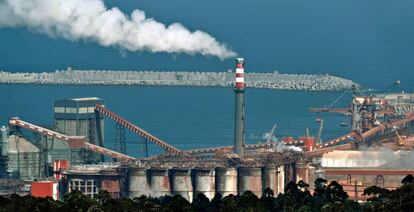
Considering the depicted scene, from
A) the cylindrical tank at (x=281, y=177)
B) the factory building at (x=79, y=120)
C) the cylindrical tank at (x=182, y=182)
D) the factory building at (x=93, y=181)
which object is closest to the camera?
the factory building at (x=93, y=181)

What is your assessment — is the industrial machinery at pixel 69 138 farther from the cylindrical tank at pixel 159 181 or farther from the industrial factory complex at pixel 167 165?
the cylindrical tank at pixel 159 181

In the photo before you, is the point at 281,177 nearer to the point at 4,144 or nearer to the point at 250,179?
the point at 250,179

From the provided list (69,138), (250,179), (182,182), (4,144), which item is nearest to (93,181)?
(182,182)

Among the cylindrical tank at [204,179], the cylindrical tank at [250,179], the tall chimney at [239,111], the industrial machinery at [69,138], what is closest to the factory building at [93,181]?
the cylindrical tank at [204,179]

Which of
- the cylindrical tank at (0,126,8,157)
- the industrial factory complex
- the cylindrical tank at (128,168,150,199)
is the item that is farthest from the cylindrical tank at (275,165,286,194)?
the cylindrical tank at (0,126,8,157)

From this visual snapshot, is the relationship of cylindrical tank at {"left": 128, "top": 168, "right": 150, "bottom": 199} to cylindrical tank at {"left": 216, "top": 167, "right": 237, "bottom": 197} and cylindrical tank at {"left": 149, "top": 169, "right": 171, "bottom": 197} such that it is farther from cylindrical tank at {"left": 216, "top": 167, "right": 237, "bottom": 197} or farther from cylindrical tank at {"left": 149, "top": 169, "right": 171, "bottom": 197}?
cylindrical tank at {"left": 216, "top": 167, "right": 237, "bottom": 197}
